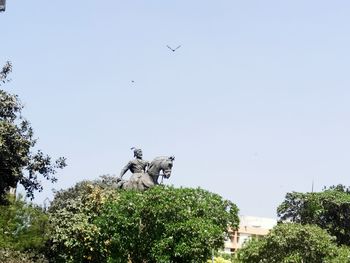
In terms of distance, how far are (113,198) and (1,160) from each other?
206 inches

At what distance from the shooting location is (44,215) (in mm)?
46219

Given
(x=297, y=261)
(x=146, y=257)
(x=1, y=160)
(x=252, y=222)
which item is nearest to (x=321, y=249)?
(x=297, y=261)

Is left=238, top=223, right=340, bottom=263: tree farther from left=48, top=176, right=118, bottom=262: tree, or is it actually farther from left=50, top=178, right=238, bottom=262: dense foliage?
left=48, top=176, right=118, bottom=262: tree

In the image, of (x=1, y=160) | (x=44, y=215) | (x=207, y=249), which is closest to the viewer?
(x=207, y=249)

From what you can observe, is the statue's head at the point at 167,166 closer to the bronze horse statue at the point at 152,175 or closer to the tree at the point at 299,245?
the bronze horse statue at the point at 152,175

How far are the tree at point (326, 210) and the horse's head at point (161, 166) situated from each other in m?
22.8

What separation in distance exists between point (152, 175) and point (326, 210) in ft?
77.5

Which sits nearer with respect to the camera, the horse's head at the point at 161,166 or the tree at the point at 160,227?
the tree at the point at 160,227

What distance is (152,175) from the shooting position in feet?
79.0

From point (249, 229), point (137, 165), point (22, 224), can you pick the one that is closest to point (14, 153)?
point (137, 165)

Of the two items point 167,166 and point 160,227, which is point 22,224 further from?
point 160,227

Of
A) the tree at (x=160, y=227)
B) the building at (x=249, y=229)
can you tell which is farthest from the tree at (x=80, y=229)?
the building at (x=249, y=229)

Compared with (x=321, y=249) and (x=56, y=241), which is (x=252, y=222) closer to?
(x=321, y=249)

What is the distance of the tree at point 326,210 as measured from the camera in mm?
44062
